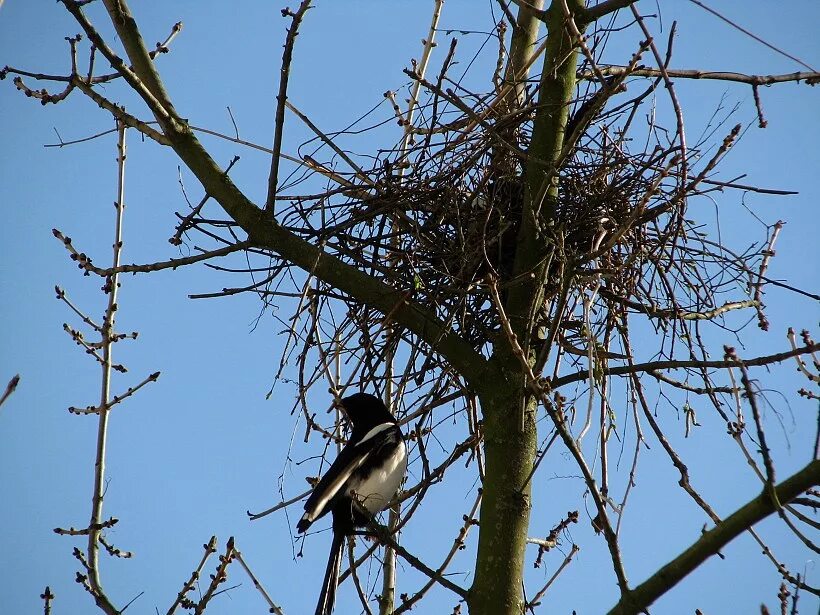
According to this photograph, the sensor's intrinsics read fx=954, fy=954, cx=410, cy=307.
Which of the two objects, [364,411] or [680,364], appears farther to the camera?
[364,411]

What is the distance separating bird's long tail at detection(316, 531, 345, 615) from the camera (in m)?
3.14

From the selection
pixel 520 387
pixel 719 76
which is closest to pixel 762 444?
pixel 520 387

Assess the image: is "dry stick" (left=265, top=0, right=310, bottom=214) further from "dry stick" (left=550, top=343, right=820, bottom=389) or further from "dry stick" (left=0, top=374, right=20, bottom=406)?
"dry stick" (left=0, top=374, right=20, bottom=406)

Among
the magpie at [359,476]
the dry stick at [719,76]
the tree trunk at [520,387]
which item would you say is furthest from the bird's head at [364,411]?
the dry stick at [719,76]

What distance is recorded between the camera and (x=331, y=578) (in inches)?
127

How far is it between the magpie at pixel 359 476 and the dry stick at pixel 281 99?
35.1 inches

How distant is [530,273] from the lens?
2920mm

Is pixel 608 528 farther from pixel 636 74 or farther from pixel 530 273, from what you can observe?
pixel 636 74

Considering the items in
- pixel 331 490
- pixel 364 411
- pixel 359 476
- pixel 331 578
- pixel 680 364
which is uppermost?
pixel 364 411

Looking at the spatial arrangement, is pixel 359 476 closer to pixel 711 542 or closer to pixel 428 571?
pixel 428 571

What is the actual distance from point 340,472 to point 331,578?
37 cm

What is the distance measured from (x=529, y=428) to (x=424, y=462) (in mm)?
392

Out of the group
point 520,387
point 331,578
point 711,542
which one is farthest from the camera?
point 331,578

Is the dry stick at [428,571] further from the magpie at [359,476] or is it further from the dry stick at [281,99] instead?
the dry stick at [281,99]
